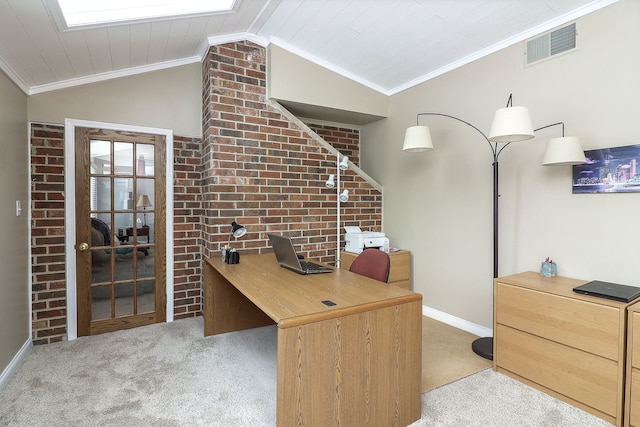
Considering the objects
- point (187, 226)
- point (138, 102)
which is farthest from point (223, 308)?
point (138, 102)

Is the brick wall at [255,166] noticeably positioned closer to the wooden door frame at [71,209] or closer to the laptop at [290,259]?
the laptop at [290,259]

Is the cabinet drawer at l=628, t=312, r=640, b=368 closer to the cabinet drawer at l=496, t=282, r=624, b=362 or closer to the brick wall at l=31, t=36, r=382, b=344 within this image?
the cabinet drawer at l=496, t=282, r=624, b=362

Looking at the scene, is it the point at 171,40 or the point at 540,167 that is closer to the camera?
the point at 540,167

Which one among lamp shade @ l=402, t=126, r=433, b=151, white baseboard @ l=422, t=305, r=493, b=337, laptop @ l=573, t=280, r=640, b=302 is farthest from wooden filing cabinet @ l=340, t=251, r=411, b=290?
laptop @ l=573, t=280, r=640, b=302

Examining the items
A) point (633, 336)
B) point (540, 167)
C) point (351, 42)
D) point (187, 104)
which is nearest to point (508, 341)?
point (633, 336)

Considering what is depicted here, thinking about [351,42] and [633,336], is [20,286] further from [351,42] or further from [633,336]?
[633,336]

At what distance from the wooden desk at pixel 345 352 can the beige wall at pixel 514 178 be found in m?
1.53

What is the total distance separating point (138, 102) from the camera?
333 centimetres

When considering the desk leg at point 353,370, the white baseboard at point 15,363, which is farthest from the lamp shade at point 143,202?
the desk leg at point 353,370

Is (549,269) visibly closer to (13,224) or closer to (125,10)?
(125,10)

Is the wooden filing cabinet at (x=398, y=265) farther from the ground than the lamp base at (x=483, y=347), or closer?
farther from the ground

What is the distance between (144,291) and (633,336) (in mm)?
3847

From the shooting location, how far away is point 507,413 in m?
2.03

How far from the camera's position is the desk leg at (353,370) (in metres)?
1.54
